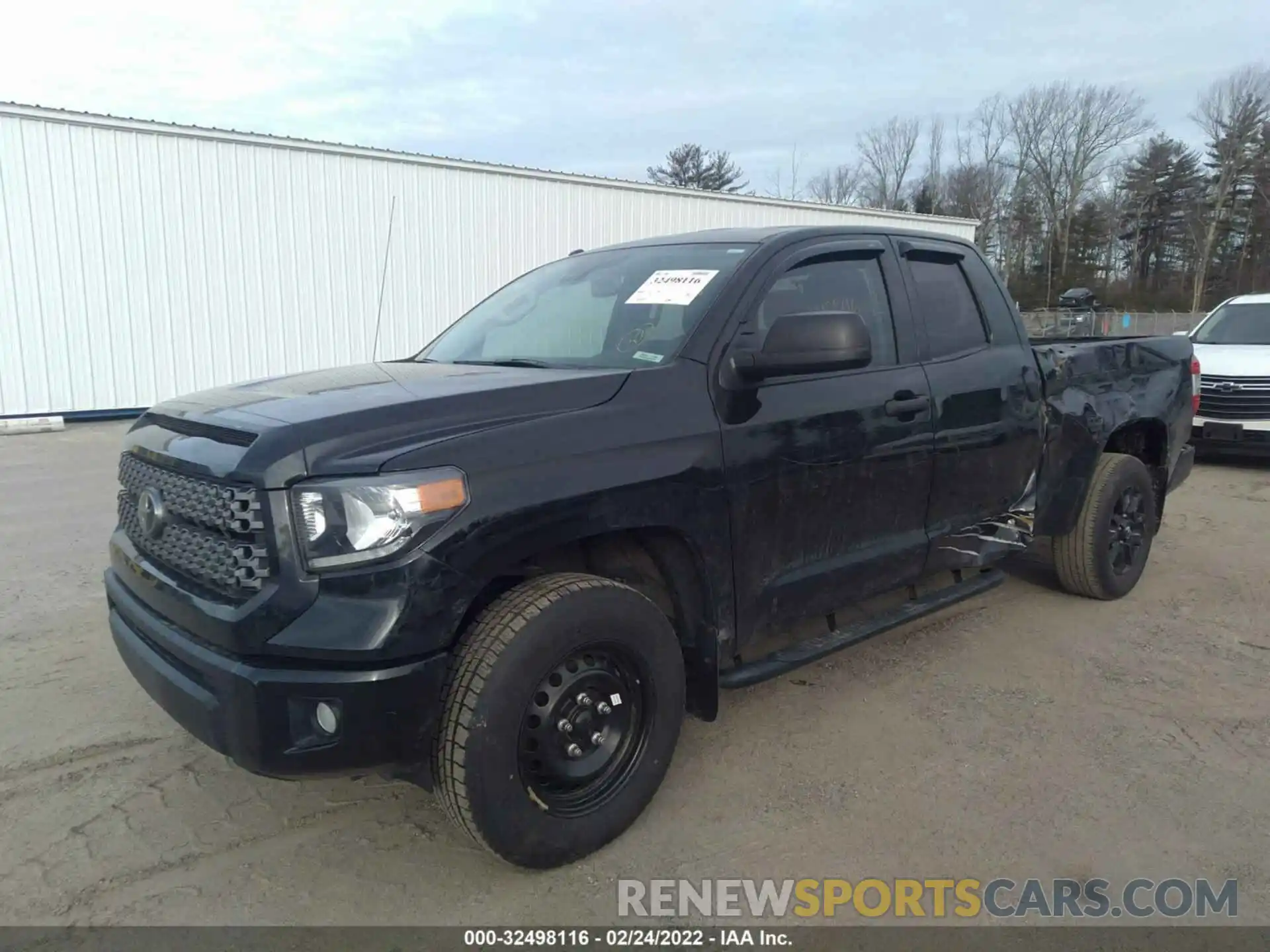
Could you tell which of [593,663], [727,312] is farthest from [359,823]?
[727,312]

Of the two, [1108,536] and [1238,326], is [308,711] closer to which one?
[1108,536]

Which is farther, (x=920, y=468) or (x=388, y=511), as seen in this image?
(x=920, y=468)

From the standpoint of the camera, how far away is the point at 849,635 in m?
3.37

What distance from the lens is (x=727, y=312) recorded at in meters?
2.99

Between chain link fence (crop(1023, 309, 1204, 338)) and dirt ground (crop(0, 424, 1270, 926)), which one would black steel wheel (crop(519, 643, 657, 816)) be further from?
chain link fence (crop(1023, 309, 1204, 338))

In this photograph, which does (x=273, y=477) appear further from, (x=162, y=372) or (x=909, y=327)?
(x=162, y=372)

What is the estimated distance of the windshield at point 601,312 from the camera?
304 centimetres

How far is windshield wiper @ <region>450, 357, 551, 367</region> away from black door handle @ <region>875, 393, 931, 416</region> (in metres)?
1.32

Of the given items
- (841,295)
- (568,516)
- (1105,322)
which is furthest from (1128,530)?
(1105,322)

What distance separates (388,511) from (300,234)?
12456 millimetres

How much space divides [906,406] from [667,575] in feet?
4.29

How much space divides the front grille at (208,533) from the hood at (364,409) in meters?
0.09

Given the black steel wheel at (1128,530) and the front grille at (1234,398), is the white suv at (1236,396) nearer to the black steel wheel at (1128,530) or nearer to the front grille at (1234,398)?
the front grille at (1234,398)

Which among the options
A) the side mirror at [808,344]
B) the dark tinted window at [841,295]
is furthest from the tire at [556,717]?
the dark tinted window at [841,295]
